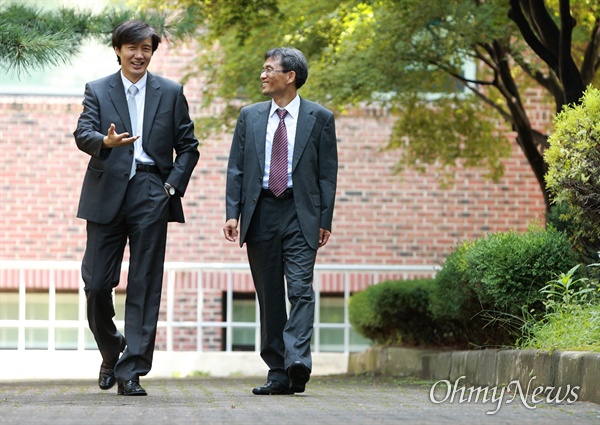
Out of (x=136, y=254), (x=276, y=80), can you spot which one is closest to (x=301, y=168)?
(x=276, y=80)

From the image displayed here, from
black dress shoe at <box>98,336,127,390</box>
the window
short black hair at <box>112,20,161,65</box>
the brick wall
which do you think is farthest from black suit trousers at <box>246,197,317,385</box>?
the brick wall

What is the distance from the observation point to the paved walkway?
4.64 m

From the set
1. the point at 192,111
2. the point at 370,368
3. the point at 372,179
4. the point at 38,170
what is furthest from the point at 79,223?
the point at 370,368

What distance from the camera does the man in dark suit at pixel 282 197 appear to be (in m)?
6.34

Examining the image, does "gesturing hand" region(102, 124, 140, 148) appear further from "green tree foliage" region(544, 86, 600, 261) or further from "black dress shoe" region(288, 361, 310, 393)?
"green tree foliage" region(544, 86, 600, 261)

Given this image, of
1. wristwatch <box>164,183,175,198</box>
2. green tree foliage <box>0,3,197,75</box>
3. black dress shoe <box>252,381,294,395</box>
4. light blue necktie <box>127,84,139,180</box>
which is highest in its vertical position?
green tree foliage <box>0,3,197,75</box>

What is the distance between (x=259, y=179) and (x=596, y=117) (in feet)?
5.75

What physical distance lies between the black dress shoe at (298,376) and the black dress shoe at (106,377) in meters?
0.91

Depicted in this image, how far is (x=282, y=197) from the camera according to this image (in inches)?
251

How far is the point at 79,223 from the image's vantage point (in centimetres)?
1479

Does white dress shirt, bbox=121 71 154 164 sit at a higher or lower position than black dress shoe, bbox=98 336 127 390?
higher

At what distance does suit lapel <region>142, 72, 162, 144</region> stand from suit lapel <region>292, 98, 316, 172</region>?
727 millimetres

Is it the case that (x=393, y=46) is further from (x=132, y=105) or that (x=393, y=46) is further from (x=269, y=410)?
(x=269, y=410)

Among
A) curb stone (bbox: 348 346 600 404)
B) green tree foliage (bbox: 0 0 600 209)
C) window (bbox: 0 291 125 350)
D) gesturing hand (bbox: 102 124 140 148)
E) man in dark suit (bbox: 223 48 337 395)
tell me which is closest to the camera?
curb stone (bbox: 348 346 600 404)
